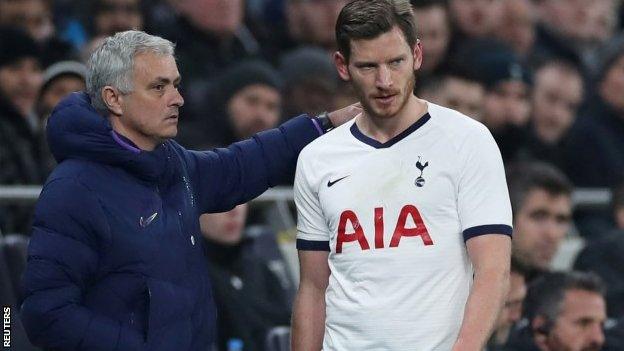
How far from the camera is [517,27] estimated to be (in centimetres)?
1188

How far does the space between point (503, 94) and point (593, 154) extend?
802 mm

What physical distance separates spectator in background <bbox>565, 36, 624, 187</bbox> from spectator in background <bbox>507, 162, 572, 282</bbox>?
1727mm

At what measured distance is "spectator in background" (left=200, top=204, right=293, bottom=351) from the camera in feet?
24.7

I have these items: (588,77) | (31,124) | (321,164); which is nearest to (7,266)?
(31,124)

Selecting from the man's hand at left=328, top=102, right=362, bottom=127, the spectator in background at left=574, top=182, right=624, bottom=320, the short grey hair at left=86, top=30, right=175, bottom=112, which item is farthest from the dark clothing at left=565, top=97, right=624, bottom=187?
the short grey hair at left=86, top=30, right=175, bottom=112

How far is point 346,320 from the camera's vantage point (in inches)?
194

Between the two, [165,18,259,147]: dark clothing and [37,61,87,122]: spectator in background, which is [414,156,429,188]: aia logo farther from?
[165,18,259,147]: dark clothing

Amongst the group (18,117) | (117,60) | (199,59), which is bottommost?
(199,59)

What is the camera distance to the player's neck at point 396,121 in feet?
16.2

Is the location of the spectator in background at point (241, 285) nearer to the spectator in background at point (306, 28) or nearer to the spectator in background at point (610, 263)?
the spectator in background at point (610, 263)

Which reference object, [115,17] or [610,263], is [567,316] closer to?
[610,263]

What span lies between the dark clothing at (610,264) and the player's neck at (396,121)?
3.60m

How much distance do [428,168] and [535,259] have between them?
3716mm

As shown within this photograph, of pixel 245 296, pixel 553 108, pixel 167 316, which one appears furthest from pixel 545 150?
pixel 167 316
